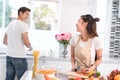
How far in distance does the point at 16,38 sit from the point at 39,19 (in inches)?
31.5

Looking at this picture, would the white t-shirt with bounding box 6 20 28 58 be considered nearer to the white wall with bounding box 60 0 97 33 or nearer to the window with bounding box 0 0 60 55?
the window with bounding box 0 0 60 55

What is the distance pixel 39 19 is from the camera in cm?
373

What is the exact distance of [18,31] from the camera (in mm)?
2992

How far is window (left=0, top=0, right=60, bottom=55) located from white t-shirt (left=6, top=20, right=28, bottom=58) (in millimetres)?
652

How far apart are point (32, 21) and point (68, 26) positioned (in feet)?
1.91

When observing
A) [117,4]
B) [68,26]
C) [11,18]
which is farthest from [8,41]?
[117,4]

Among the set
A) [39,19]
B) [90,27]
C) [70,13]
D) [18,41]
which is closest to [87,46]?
[90,27]

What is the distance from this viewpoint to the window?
372 centimetres

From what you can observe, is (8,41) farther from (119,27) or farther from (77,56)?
(119,27)

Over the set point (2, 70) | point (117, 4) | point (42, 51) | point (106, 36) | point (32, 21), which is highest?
point (117, 4)

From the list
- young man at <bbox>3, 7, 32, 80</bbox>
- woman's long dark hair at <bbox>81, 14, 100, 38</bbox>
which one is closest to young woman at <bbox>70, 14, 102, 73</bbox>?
woman's long dark hair at <bbox>81, 14, 100, 38</bbox>

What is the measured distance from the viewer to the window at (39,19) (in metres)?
3.72

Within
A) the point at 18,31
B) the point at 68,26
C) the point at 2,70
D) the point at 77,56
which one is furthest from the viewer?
the point at 68,26

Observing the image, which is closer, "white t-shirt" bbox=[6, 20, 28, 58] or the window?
"white t-shirt" bbox=[6, 20, 28, 58]
